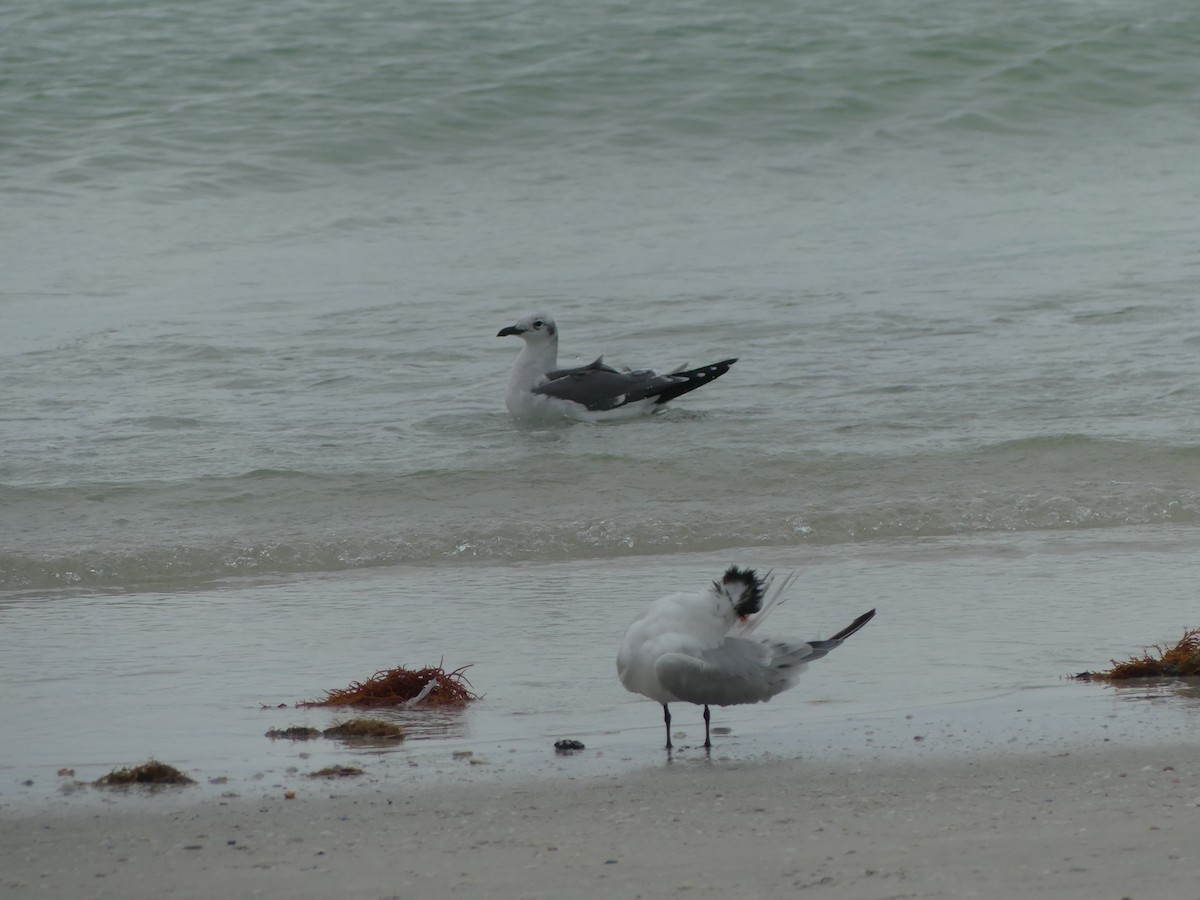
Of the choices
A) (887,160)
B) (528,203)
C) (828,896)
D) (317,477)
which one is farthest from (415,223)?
(828,896)

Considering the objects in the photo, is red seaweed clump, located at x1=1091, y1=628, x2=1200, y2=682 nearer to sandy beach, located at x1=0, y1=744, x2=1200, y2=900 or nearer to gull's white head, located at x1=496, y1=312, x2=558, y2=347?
sandy beach, located at x1=0, y1=744, x2=1200, y2=900

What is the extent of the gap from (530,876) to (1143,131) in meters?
19.6

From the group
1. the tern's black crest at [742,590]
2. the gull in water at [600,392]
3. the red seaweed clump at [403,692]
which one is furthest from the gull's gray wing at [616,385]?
the tern's black crest at [742,590]

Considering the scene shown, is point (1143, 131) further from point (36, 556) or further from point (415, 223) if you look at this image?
point (36, 556)

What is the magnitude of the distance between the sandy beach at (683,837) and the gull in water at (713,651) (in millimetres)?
266

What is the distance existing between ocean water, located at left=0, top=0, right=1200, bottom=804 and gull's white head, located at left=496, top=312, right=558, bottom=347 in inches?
20.3

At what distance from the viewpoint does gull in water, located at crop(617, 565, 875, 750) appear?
4320mm

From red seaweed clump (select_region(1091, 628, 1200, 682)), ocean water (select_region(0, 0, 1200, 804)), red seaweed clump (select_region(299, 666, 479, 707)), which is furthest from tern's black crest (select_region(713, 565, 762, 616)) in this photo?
red seaweed clump (select_region(1091, 628, 1200, 682))

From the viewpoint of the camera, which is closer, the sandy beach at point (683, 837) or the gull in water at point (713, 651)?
the sandy beach at point (683, 837)

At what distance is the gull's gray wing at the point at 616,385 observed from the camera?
1083cm

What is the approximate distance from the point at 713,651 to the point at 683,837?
88 cm

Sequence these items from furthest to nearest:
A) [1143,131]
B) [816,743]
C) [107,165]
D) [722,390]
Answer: [1143,131], [107,165], [722,390], [816,743]

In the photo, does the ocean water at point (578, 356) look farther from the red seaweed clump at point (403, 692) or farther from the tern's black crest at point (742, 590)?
the tern's black crest at point (742, 590)

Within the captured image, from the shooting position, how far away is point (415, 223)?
17.5 m
